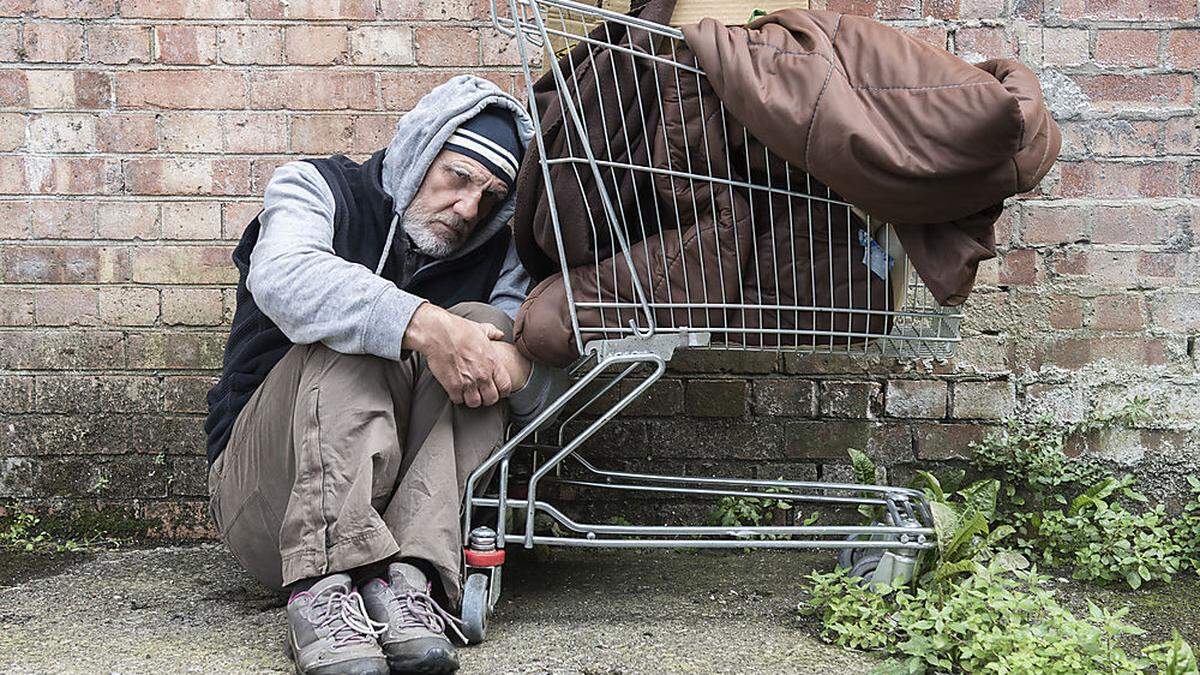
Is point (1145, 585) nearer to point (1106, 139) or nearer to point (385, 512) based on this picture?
point (1106, 139)

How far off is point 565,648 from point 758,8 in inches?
60.4

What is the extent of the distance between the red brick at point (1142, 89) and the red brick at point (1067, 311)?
56 cm

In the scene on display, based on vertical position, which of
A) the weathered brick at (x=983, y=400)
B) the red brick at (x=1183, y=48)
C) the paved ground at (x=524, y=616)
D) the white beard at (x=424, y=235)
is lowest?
the paved ground at (x=524, y=616)

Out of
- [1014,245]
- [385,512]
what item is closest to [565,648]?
[385,512]

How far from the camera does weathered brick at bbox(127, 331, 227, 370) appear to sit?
310cm

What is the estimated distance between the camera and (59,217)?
10.0 ft

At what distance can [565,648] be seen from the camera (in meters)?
2.25

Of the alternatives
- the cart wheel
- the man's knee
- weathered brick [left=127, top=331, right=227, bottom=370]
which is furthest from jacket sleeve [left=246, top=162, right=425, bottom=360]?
weathered brick [left=127, top=331, right=227, bottom=370]

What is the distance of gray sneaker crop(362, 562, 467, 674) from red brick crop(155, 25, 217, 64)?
1652 millimetres

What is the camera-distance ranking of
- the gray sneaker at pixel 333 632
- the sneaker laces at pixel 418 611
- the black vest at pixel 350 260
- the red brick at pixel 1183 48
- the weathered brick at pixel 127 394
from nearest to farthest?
the gray sneaker at pixel 333 632
the sneaker laces at pixel 418 611
the black vest at pixel 350 260
the red brick at pixel 1183 48
the weathered brick at pixel 127 394

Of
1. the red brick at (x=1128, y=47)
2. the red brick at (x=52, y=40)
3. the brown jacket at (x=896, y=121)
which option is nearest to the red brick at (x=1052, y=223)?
the red brick at (x=1128, y=47)

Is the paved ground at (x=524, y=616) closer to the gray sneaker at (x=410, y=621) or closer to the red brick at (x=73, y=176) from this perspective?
the gray sneaker at (x=410, y=621)

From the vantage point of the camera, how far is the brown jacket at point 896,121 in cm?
198

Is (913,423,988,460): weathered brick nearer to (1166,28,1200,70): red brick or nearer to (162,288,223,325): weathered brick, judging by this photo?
(1166,28,1200,70): red brick
